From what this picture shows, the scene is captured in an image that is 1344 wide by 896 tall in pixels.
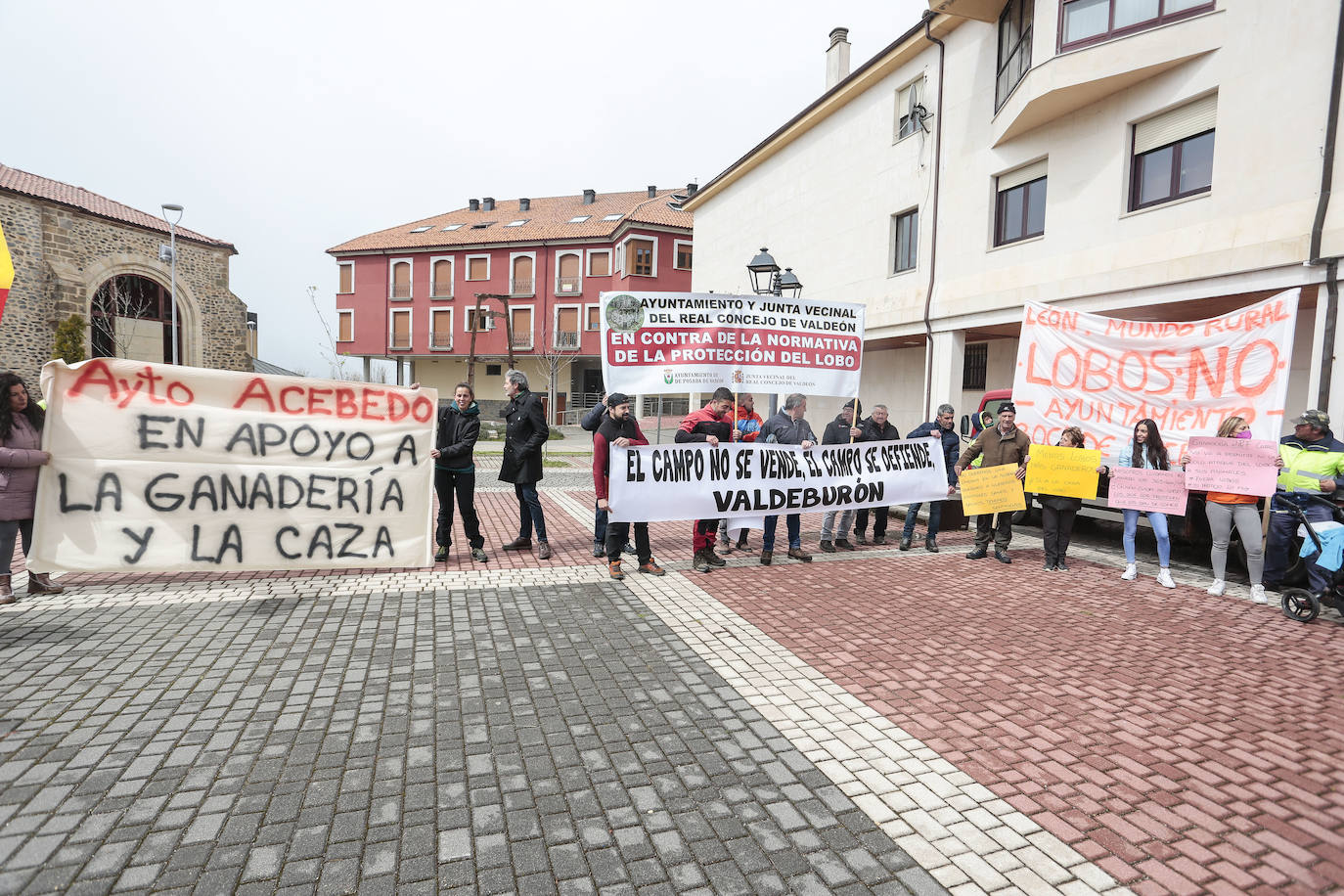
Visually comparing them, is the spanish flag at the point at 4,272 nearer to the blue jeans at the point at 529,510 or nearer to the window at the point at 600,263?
the blue jeans at the point at 529,510

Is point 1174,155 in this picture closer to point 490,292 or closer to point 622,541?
point 622,541

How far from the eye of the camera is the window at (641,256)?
128ft

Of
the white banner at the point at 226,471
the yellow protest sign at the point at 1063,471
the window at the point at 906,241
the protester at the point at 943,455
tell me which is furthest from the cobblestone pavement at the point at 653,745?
the window at the point at 906,241

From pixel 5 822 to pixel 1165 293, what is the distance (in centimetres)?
1325

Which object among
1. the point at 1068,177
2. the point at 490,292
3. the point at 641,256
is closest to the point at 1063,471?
the point at 1068,177

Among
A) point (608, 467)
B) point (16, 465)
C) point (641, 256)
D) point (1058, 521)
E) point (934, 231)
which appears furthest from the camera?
point (641, 256)

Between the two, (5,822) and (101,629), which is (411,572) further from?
(5,822)

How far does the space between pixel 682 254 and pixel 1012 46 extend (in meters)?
27.3

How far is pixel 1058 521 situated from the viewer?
7.87 metres

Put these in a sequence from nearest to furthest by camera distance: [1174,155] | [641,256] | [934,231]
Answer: [1174,155]
[934,231]
[641,256]

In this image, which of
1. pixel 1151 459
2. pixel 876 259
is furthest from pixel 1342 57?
pixel 876 259

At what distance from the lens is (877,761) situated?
11.3 ft

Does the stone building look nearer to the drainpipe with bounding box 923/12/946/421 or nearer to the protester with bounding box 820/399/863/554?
the drainpipe with bounding box 923/12/946/421

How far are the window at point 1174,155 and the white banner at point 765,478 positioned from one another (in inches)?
248
